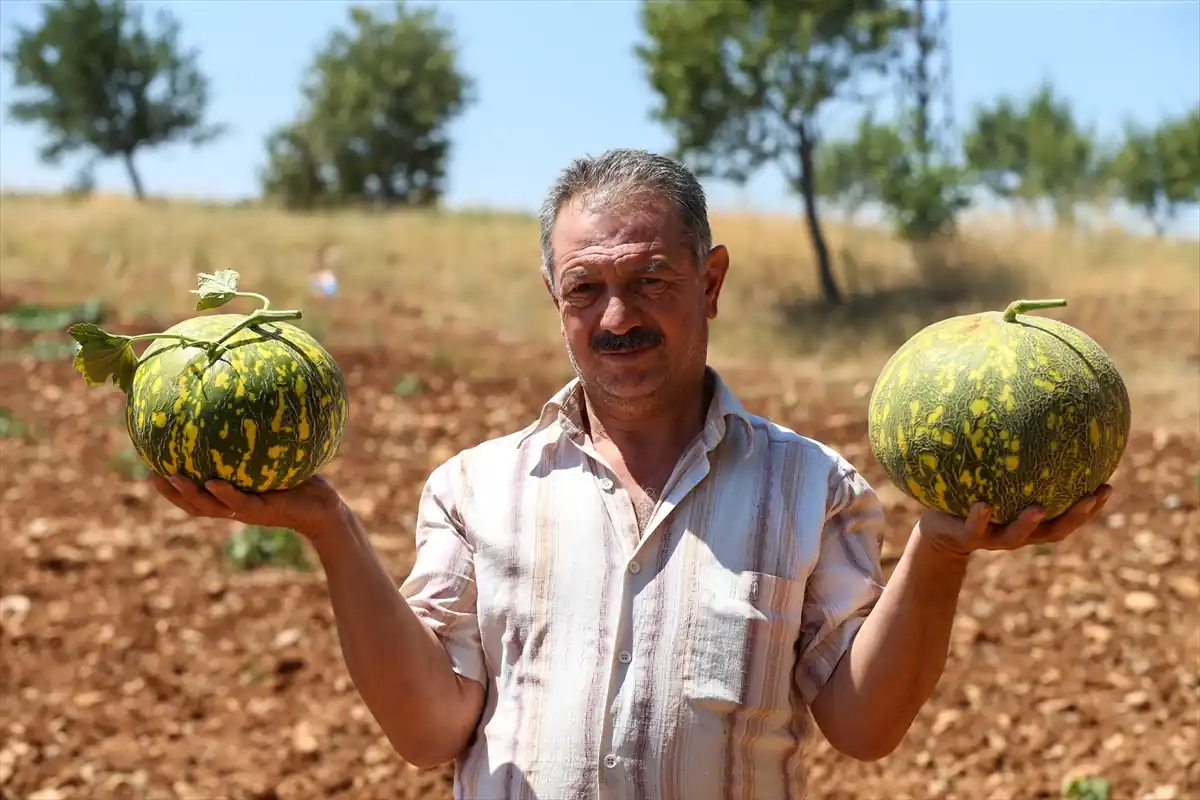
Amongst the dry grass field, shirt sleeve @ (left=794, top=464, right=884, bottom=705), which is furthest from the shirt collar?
the dry grass field

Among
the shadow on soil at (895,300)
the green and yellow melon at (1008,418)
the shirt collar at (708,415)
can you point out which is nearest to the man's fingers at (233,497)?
the shirt collar at (708,415)

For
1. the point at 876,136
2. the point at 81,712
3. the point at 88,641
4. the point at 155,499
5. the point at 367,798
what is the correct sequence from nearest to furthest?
the point at 367,798, the point at 81,712, the point at 88,641, the point at 155,499, the point at 876,136

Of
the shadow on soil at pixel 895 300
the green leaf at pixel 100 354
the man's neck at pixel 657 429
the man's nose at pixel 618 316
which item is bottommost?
the shadow on soil at pixel 895 300

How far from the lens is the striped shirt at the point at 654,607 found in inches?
105

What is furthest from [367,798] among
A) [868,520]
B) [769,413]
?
[769,413]

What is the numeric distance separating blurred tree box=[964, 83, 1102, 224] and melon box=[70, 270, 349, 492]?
45.0 m

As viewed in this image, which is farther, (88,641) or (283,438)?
(88,641)

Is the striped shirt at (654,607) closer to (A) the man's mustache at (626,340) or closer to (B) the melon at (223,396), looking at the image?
(A) the man's mustache at (626,340)

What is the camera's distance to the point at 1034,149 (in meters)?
49.0

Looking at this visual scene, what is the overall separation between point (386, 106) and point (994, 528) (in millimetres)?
44607

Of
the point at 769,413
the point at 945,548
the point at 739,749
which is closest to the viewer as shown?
the point at 945,548

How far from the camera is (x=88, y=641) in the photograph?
7.31 metres

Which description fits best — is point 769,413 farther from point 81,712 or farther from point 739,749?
point 739,749

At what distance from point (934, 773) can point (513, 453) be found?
3.96 m
